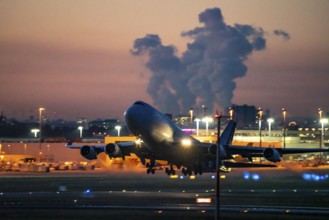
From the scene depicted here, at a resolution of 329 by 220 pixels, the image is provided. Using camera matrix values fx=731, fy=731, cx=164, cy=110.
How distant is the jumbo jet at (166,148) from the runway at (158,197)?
13.7 feet

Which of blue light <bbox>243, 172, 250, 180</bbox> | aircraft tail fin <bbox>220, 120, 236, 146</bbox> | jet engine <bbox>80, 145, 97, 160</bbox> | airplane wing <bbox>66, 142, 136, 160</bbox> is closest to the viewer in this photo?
airplane wing <bbox>66, 142, 136, 160</bbox>

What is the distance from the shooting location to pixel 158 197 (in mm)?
85312

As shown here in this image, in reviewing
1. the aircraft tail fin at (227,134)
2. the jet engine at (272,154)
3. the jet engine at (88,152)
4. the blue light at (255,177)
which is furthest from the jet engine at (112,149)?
the blue light at (255,177)

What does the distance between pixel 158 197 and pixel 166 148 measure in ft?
29.5

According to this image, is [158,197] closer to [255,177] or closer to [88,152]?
[88,152]

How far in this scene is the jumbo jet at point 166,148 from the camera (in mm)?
90312

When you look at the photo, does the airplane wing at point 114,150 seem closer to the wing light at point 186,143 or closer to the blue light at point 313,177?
the wing light at point 186,143

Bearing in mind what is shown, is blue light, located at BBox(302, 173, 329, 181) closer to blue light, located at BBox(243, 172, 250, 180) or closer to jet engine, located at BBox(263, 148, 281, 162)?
blue light, located at BBox(243, 172, 250, 180)

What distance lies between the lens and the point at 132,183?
367 feet

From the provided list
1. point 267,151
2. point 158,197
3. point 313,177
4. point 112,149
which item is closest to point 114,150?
point 112,149

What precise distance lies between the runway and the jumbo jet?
4166 millimetres

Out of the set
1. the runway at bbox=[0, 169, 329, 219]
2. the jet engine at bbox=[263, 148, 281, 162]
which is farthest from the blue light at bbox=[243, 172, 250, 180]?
the jet engine at bbox=[263, 148, 281, 162]

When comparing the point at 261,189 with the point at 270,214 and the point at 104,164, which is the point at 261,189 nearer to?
the point at 270,214

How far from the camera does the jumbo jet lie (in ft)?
296
